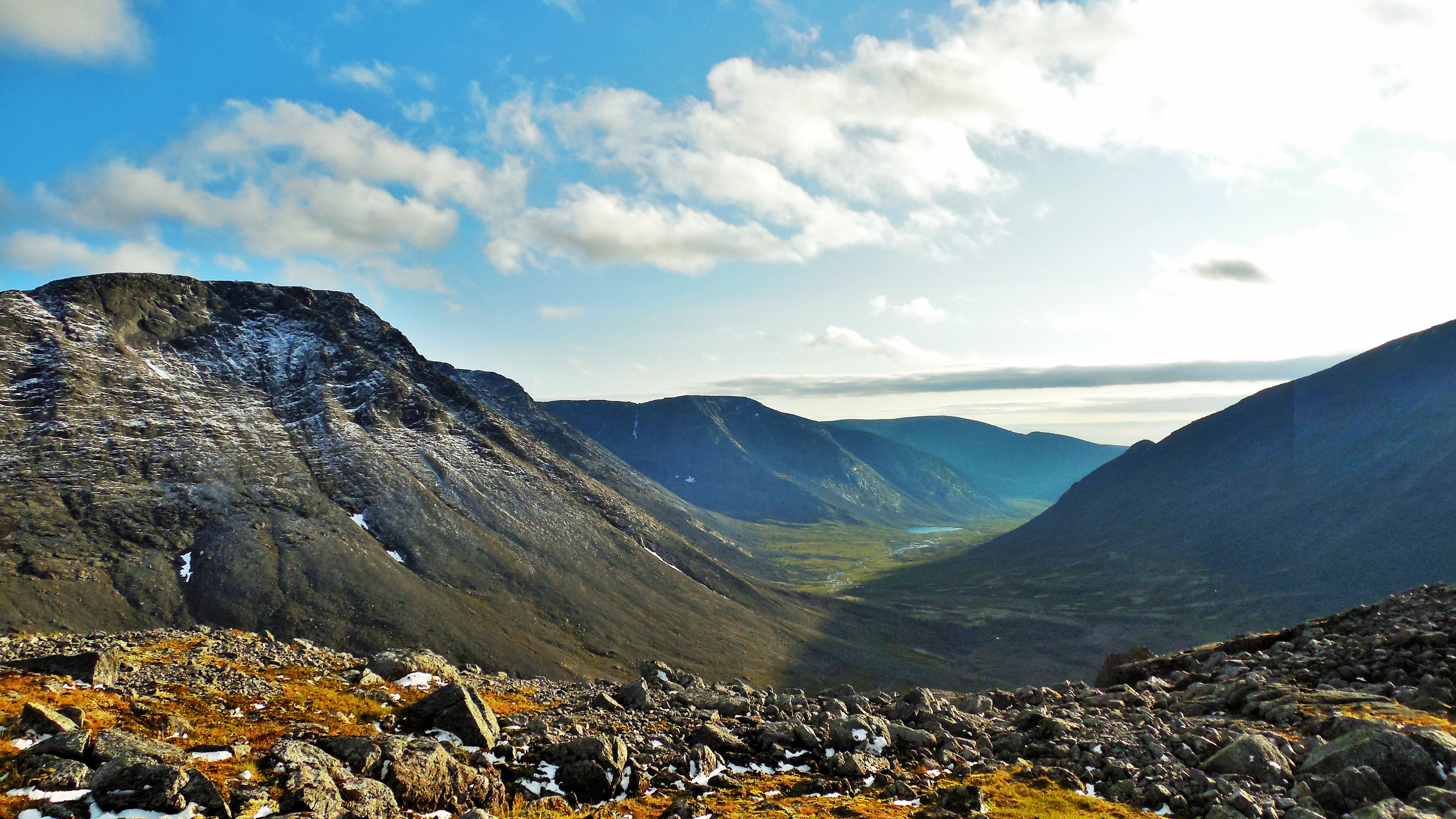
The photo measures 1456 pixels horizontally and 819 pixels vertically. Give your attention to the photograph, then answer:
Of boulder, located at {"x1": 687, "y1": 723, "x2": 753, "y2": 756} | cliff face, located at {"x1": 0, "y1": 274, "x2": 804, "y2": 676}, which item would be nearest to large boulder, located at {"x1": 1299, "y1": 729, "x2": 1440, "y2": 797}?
boulder, located at {"x1": 687, "y1": 723, "x2": 753, "y2": 756}

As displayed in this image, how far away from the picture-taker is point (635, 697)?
113ft

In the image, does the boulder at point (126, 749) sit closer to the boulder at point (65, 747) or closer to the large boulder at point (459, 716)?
the boulder at point (65, 747)

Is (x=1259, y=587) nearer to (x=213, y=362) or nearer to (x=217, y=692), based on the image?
(x=217, y=692)

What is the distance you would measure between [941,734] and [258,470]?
15625 cm

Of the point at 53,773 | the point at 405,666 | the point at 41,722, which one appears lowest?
the point at 405,666

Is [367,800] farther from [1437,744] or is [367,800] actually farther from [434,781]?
[1437,744]

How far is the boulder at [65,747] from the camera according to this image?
Answer: 16422 millimetres

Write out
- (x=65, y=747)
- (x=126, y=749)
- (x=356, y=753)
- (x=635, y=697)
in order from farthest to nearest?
→ (x=635, y=697)
(x=356, y=753)
(x=126, y=749)
(x=65, y=747)

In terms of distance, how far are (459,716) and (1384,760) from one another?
33.8m

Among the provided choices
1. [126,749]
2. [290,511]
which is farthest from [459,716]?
[290,511]

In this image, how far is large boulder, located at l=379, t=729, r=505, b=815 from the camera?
19312 mm

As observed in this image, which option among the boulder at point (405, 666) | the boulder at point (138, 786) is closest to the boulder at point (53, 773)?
the boulder at point (138, 786)

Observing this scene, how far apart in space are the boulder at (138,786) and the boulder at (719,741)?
17.3m

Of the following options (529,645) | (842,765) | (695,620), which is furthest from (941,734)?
(695,620)
